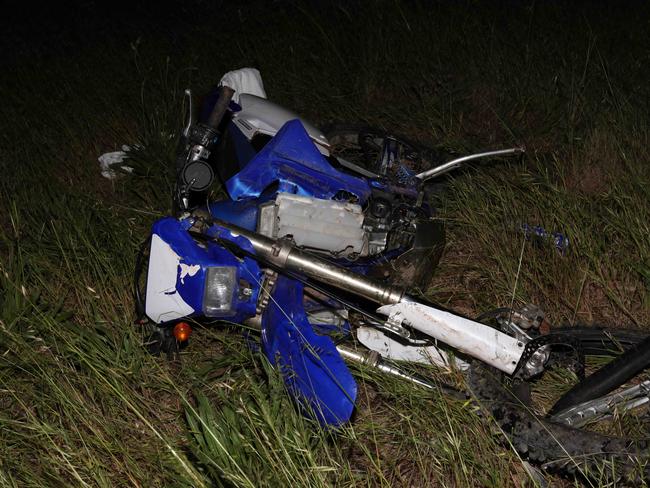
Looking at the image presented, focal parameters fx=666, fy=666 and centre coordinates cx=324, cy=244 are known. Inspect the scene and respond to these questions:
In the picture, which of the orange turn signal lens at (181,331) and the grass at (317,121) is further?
the orange turn signal lens at (181,331)

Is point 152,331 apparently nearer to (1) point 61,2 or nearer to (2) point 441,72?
(2) point 441,72

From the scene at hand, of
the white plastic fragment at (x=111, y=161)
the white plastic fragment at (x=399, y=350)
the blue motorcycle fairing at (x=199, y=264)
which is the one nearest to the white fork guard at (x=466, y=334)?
the white plastic fragment at (x=399, y=350)

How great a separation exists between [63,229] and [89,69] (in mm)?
3077

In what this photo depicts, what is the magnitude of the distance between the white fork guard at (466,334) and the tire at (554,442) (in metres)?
0.08

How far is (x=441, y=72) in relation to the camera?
→ 4508mm

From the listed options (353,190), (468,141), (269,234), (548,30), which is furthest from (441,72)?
(269,234)

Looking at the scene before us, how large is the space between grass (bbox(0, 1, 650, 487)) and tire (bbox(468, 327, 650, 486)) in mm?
70

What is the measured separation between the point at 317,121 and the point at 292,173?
1.99 meters

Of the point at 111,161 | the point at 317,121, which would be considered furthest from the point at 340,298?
the point at 317,121

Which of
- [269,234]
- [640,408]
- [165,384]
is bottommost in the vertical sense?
[165,384]

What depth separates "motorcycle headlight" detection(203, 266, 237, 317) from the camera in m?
2.37

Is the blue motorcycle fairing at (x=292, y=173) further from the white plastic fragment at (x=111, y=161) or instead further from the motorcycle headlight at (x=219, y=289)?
the white plastic fragment at (x=111, y=161)

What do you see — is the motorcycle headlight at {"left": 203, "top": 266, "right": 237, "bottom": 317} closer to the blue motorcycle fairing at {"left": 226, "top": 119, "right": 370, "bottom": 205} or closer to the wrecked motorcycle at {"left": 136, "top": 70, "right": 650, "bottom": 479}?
the wrecked motorcycle at {"left": 136, "top": 70, "right": 650, "bottom": 479}

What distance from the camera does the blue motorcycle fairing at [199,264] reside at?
2371 mm
